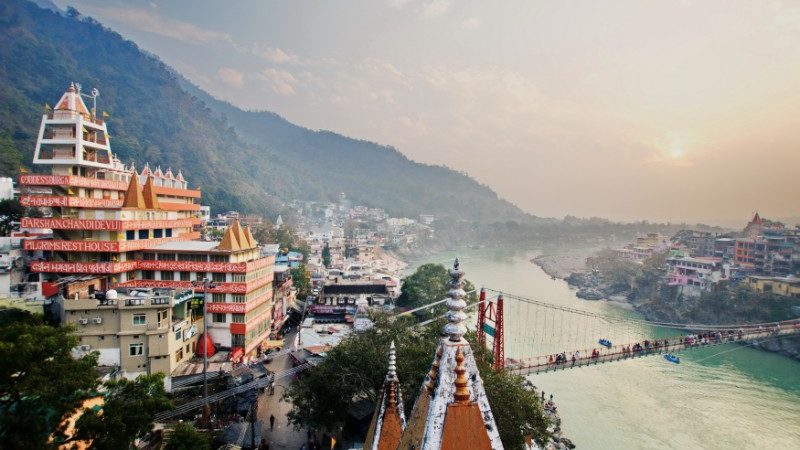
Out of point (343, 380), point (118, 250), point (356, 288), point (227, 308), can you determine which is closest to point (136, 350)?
point (227, 308)

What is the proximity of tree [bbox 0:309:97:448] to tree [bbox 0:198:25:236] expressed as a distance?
16.1m

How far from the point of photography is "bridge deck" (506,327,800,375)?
1687cm

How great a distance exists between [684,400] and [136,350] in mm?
19245

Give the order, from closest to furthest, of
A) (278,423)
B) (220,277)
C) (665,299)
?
1. (278,423)
2. (220,277)
3. (665,299)

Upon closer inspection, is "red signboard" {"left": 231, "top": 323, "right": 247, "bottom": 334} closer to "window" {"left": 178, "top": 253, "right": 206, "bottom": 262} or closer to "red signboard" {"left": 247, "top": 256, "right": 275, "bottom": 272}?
"red signboard" {"left": 247, "top": 256, "right": 275, "bottom": 272}

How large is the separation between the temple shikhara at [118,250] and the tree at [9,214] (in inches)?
260

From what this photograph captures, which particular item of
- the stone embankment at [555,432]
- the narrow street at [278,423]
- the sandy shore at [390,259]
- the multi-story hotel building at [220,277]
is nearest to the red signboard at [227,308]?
the multi-story hotel building at [220,277]

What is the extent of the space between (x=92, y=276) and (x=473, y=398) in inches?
581

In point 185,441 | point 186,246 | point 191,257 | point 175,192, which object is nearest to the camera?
point 185,441

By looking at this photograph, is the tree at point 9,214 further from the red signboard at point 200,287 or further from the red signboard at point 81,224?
the red signboard at point 200,287

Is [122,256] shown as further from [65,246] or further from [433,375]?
[433,375]

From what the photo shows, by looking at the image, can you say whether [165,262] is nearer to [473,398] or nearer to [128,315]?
[128,315]

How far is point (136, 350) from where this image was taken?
1187 centimetres

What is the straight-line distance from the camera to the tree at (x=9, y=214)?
1922 cm
